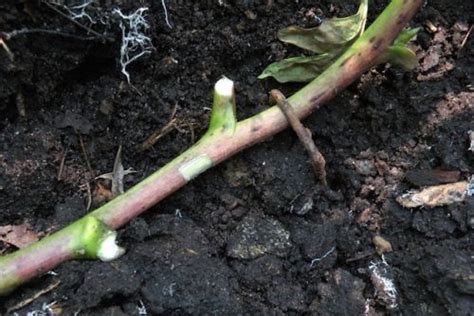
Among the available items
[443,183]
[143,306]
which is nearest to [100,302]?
[143,306]

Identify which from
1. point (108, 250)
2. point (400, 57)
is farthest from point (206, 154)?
point (400, 57)

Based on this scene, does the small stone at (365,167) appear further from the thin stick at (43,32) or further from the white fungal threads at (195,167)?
the thin stick at (43,32)

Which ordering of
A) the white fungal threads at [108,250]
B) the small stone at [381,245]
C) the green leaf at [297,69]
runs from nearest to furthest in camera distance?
the white fungal threads at [108,250] → the small stone at [381,245] → the green leaf at [297,69]

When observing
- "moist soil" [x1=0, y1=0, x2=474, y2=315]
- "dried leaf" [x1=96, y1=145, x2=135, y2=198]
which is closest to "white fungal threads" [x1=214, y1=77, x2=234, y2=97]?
"moist soil" [x1=0, y1=0, x2=474, y2=315]

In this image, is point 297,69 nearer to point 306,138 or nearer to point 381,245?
point 306,138

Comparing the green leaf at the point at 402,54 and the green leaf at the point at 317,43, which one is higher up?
the green leaf at the point at 317,43

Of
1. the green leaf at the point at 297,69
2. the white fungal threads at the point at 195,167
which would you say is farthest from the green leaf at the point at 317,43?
the white fungal threads at the point at 195,167

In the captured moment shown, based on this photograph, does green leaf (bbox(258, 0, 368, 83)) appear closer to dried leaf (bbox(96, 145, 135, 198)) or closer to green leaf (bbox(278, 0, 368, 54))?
green leaf (bbox(278, 0, 368, 54))
